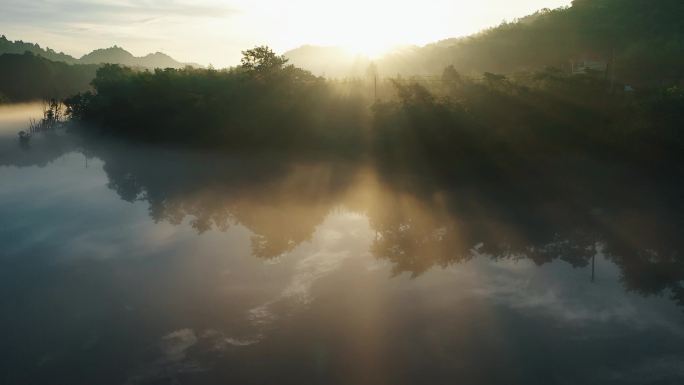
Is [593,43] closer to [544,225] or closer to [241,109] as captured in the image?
[241,109]

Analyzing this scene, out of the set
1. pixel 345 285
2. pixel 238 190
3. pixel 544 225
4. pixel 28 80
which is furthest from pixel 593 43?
pixel 28 80

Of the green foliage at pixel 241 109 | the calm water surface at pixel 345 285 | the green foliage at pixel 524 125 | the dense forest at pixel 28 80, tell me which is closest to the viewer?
the calm water surface at pixel 345 285

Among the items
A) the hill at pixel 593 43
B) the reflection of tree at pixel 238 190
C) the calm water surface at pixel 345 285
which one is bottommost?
the calm water surface at pixel 345 285

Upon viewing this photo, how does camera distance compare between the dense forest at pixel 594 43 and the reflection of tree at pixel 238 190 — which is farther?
the dense forest at pixel 594 43

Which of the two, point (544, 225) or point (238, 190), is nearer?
point (544, 225)

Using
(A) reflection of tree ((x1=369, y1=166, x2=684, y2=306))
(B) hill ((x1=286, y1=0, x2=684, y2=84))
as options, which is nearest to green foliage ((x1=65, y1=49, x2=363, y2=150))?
(A) reflection of tree ((x1=369, y1=166, x2=684, y2=306))

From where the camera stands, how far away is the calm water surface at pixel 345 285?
11.5 meters

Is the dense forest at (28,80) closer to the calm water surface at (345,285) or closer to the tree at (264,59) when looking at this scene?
the tree at (264,59)

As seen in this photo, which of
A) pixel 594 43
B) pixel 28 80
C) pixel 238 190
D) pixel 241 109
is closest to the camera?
pixel 238 190

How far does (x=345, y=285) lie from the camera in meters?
16.0

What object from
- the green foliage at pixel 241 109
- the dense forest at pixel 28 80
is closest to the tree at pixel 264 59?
the green foliage at pixel 241 109

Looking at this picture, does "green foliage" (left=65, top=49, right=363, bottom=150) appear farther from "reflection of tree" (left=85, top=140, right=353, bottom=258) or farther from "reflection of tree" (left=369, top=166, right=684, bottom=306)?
"reflection of tree" (left=369, top=166, right=684, bottom=306)

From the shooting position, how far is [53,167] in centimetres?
3884

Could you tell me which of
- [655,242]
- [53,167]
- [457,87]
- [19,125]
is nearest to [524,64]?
[457,87]
